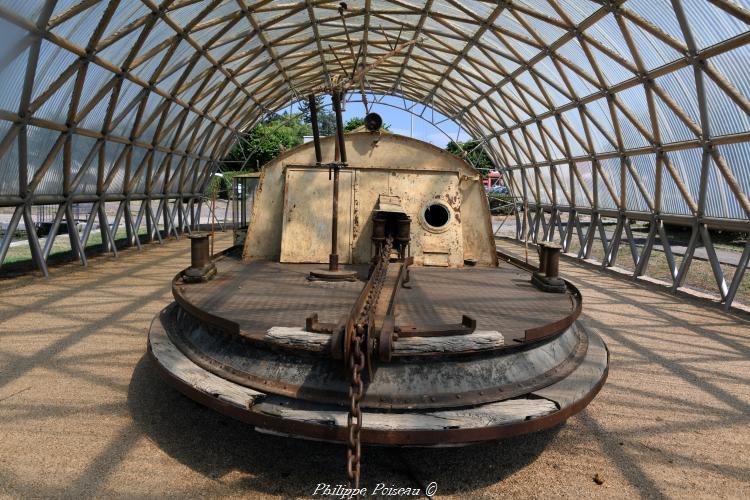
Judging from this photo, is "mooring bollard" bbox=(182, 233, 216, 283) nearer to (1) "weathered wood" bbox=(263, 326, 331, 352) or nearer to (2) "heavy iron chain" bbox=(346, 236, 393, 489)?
(1) "weathered wood" bbox=(263, 326, 331, 352)

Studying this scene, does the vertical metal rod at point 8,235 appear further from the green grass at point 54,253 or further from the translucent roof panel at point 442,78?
the green grass at point 54,253

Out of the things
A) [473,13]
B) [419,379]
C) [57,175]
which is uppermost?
[473,13]

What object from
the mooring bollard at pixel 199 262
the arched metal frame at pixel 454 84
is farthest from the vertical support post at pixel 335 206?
the arched metal frame at pixel 454 84

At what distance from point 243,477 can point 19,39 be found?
1045cm

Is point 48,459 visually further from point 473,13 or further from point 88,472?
point 473,13

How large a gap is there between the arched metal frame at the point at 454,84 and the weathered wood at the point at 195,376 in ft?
14.5

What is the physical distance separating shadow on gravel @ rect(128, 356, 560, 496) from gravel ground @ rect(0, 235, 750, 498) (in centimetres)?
2

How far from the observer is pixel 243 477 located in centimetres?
412

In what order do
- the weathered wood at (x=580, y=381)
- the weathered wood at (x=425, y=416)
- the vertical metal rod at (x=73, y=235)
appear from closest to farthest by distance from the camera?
the weathered wood at (x=425, y=416) < the weathered wood at (x=580, y=381) < the vertical metal rod at (x=73, y=235)

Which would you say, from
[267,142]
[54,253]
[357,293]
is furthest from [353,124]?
[357,293]

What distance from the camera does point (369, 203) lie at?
8.47 meters

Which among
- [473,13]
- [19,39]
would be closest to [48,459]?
[19,39]

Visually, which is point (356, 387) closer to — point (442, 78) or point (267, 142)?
point (442, 78)

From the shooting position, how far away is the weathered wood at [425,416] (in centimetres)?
379
